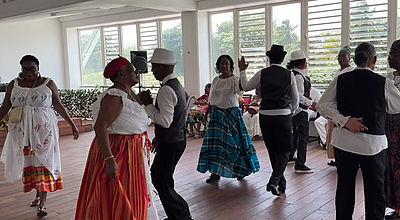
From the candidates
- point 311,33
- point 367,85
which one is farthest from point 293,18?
point 367,85

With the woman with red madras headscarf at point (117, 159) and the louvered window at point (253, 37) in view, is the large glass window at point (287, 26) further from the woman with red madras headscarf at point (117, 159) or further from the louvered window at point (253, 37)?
the woman with red madras headscarf at point (117, 159)

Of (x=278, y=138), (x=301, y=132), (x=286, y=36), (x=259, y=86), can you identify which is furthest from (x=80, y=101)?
(x=278, y=138)

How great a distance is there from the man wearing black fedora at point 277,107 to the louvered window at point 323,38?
3.62 meters

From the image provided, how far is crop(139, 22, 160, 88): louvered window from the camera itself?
10328mm

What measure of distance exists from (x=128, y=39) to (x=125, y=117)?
8.74 m

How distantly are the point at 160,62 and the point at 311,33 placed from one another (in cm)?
505

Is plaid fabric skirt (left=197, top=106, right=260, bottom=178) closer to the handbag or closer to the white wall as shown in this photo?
the handbag

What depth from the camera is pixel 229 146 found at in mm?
4461

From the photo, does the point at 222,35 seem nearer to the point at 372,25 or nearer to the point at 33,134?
the point at 372,25

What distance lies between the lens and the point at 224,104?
4449 millimetres

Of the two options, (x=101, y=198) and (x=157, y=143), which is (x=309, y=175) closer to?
(x=157, y=143)

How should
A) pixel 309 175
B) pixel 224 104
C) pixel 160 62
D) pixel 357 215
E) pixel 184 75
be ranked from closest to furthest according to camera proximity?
pixel 160 62
pixel 357 215
pixel 224 104
pixel 309 175
pixel 184 75

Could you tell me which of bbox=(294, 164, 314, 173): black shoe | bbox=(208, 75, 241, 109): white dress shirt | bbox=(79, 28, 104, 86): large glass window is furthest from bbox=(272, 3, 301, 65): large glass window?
bbox=(79, 28, 104, 86): large glass window

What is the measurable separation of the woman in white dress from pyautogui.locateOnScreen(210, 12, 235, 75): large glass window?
5538 mm
